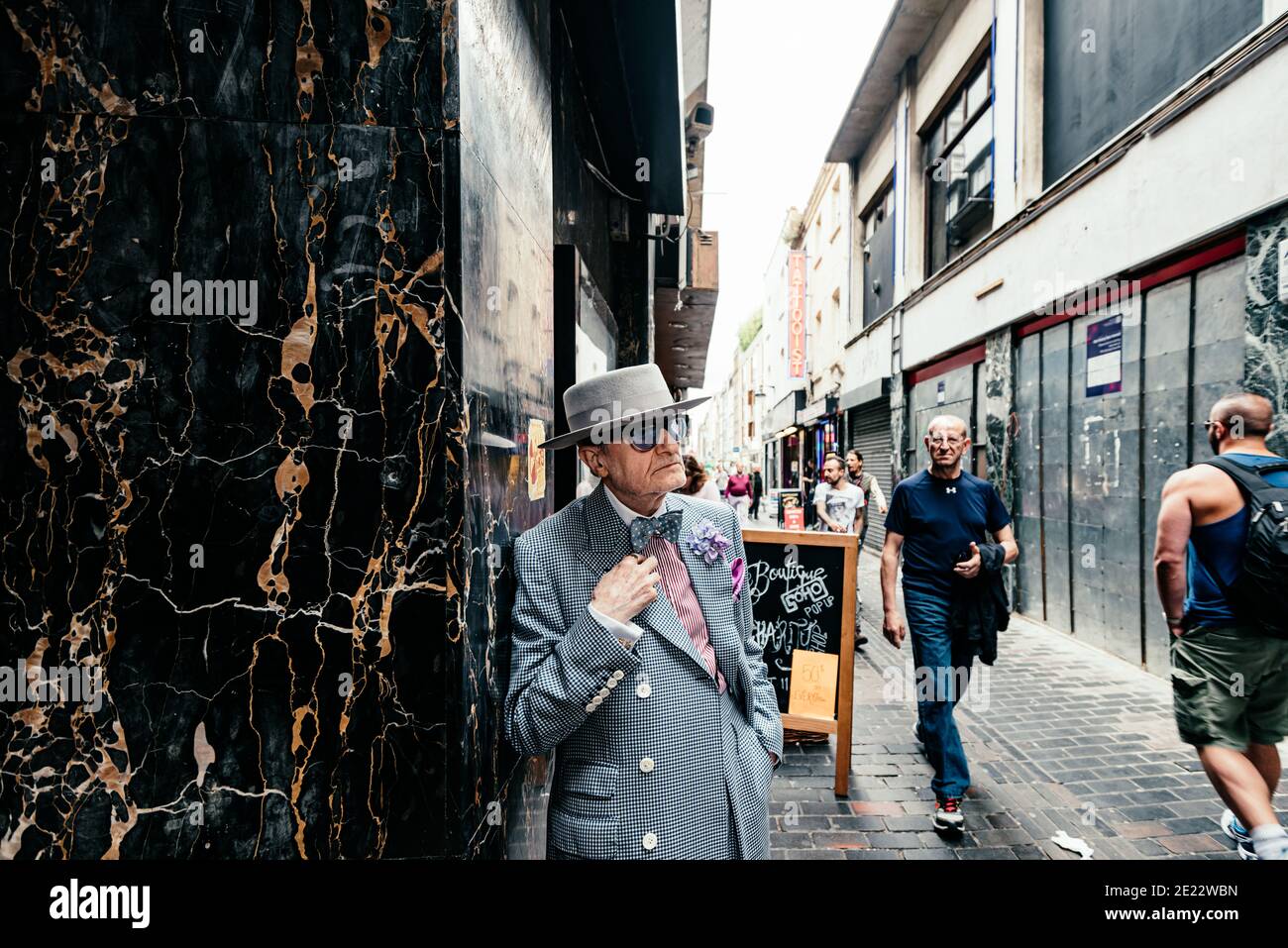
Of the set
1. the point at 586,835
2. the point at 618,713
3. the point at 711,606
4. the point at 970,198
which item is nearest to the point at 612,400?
the point at 711,606

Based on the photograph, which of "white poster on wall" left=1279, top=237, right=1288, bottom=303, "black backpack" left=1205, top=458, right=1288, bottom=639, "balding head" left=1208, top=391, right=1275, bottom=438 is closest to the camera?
"black backpack" left=1205, top=458, right=1288, bottom=639

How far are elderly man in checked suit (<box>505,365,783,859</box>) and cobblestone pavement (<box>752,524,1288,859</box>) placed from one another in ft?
5.93

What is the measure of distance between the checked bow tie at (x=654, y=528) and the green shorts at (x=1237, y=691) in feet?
9.69

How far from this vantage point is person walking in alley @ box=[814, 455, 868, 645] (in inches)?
292

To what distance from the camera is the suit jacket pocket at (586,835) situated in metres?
1.69

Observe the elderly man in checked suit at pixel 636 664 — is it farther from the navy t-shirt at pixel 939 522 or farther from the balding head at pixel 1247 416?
the balding head at pixel 1247 416

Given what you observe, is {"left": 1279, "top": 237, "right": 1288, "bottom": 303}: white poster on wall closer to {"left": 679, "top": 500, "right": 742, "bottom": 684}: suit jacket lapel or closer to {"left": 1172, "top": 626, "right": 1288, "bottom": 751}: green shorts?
{"left": 1172, "top": 626, "right": 1288, "bottom": 751}: green shorts

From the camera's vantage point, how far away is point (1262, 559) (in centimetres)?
293

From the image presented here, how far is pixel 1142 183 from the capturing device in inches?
250

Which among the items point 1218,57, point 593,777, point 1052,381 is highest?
point 1218,57

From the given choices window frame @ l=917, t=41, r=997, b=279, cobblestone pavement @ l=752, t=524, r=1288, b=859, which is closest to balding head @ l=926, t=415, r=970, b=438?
cobblestone pavement @ l=752, t=524, r=1288, b=859

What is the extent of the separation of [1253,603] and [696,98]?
8.68 meters
